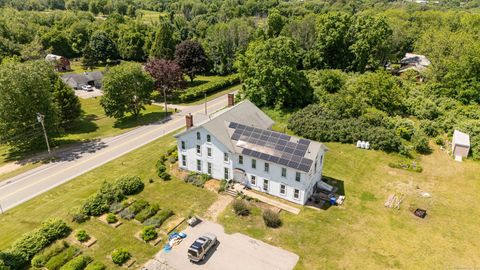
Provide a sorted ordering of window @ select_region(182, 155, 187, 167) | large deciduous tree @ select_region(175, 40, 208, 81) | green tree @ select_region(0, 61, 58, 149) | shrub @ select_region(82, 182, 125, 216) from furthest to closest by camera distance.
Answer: large deciduous tree @ select_region(175, 40, 208, 81), green tree @ select_region(0, 61, 58, 149), window @ select_region(182, 155, 187, 167), shrub @ select_region(82, 182, 125, 216)

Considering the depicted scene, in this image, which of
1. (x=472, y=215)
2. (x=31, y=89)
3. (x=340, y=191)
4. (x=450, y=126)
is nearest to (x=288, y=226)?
(x=340, y=191)

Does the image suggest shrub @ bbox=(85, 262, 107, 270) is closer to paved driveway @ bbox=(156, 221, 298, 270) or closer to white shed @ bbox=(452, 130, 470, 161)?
paved driveway @ bbox=(156, 221, 298, 270)

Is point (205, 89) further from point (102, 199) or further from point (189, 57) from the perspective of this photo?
point (102, 199)

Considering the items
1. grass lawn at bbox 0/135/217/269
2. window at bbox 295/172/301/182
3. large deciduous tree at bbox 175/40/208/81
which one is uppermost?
large deciduous tree at bbox 175/40/208/81

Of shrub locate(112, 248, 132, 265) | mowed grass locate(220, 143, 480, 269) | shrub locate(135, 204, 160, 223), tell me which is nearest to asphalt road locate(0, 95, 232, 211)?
shrub locate(135, 204, 160, 223)

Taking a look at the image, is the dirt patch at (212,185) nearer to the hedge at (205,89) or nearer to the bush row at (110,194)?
the bush row at (110,194)

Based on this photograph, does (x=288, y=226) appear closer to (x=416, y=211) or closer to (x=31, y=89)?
(x=416, y=211)

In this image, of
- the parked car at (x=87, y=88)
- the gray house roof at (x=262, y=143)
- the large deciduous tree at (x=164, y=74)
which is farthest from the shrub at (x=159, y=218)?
the parked car at (x=87, y=88)

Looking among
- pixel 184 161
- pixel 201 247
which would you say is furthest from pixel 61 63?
pixel 201 247
